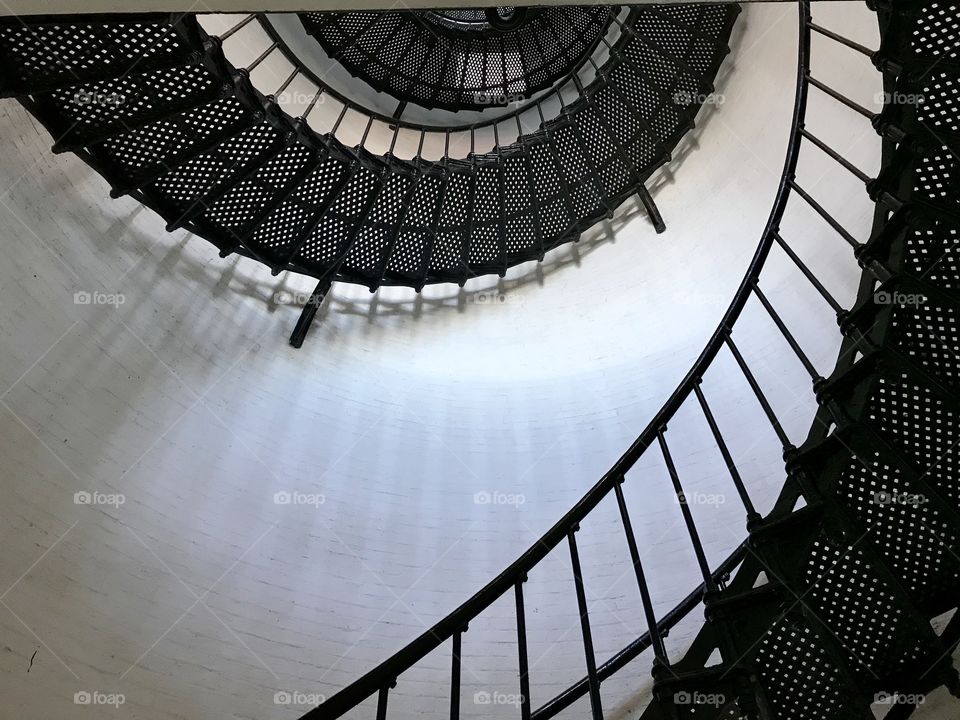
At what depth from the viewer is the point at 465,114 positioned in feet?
19.8

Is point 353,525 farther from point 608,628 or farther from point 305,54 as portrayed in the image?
point 305,54

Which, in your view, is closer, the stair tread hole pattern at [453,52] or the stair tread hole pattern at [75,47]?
the stair tread hole pattern at [75,47]

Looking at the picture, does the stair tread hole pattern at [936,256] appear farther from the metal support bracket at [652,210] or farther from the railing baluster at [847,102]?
the metal support bracket at [652,210]

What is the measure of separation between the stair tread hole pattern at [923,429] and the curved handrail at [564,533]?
584 mm

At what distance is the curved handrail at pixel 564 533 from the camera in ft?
6.27

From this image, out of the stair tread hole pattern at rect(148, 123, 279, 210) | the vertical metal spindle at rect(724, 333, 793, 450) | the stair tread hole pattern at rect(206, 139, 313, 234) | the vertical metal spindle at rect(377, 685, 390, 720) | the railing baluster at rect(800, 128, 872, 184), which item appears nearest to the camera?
the vertical metal spindle at rect(377, 685, 390, 720)

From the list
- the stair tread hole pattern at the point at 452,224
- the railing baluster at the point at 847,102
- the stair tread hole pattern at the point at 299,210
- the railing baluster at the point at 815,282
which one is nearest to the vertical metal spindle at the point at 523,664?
the railing baluster at the point at 815,282

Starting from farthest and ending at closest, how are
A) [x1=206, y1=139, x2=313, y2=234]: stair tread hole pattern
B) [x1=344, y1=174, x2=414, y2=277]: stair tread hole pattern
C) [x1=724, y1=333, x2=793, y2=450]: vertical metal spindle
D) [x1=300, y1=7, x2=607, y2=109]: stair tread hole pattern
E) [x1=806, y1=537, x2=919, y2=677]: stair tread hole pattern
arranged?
[x1=300, y1=7, x2=607, y2=109]: stair tread hole pattern
[x1=344, y1=174, x2=414, y2=277]: stair tread hole pattern
[x1=206, y1=139, x2=313, y2=234]: stair tread hole pattern
[x1=724, y1=333, x2=793, y2=450]: vertical metal spindle
[x1=806, y1=537, x2=919, y2=677]: stair tread hole pattern

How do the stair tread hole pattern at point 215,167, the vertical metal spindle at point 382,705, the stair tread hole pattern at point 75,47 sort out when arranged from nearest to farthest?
the vertical metal spindle at point 382,705 → the stair tread hole pattern at point 75,47 → the stair tread hole pattern at point 215,167

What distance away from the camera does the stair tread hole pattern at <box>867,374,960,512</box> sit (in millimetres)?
1893

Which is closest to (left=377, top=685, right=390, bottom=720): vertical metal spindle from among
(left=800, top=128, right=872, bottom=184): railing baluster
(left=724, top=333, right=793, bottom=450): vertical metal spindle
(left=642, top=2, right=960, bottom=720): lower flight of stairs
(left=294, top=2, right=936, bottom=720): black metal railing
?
(left=294, top=2, right=936, bottom=720): black metal railing

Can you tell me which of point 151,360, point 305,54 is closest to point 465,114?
point 305,54

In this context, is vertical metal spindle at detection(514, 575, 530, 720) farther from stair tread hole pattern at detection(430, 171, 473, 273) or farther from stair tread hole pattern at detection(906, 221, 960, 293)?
stair tread hole pattern at detection(430, 171, 473, 273)

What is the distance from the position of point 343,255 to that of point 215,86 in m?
1.35
